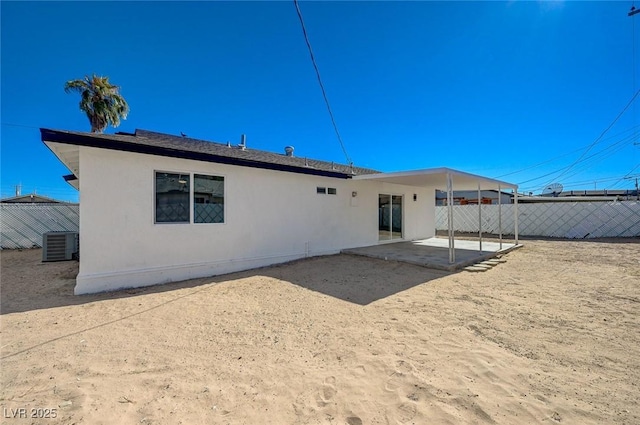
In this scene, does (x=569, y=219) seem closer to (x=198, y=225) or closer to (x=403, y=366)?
(x=403, y=366)

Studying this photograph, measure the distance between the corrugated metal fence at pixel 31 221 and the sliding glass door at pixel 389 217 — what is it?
45.5 feet

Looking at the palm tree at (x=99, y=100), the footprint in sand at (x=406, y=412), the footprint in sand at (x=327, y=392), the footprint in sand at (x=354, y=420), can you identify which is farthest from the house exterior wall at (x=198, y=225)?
the palm tree at (x=99, y=100)

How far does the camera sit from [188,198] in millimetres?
6109

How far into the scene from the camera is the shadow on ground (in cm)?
483

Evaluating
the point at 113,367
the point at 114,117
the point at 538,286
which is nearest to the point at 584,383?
the point at 538,286

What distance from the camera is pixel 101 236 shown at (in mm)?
5145

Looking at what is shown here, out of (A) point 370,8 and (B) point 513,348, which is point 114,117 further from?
(B) point 513,348

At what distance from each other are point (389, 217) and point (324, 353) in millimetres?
8858

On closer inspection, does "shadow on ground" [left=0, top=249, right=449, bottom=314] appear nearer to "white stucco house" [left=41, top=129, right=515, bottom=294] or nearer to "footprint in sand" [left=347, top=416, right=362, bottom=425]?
"white stucco house" [left=41, top=129, right=515, bottom=294]

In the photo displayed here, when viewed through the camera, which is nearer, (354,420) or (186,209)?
(354,420)

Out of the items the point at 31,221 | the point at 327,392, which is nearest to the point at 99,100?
the point at 31,221

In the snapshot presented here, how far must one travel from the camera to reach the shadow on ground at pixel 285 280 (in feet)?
15.8

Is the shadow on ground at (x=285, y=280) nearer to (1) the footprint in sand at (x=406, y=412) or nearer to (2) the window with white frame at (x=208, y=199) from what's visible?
(2) the window with white frame at (x=208, y=199)

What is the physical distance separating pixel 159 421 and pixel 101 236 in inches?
181
